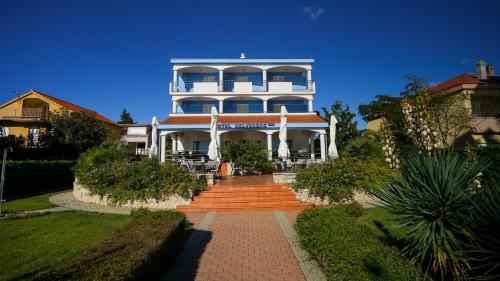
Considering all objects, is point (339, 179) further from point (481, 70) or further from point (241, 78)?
point (481, 70)

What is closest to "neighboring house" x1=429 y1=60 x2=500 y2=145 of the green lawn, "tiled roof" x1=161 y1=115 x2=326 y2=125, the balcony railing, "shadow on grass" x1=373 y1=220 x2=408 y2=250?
"tiled roof" x1=161 y1=115 x2=326 y2=125

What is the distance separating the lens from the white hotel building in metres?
26.3

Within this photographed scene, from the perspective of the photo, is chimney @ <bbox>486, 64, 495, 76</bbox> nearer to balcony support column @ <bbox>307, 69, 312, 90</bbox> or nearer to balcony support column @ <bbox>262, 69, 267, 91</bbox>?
balcony support column @ <bbox>307, 69, 312, 90</bbox>

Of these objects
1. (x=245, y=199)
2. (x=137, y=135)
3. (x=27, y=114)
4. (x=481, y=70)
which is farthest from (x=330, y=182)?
(x=137, y=135)

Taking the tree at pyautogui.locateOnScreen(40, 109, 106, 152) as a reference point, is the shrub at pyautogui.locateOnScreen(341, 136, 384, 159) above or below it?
below

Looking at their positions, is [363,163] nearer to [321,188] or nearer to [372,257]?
[321,188]

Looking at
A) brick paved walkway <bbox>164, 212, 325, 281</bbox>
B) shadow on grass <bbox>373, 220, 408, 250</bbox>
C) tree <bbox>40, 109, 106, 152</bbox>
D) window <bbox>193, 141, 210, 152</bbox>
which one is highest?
tree <bbox>40, 109, 106, 152</bbox>

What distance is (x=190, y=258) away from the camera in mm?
5500

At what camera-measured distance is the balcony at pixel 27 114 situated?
1254 inches

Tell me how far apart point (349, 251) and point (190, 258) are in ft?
10.9

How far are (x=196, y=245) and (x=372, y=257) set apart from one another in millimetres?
4143

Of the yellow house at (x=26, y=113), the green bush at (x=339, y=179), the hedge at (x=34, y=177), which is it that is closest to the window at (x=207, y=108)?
the yellow house at (x=26, y=113)

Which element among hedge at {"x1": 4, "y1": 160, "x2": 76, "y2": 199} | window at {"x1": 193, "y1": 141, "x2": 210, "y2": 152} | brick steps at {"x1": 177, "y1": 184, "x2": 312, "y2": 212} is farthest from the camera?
window at {"x1": 193, "y1": 141, "x2": 210, "y2": 152}

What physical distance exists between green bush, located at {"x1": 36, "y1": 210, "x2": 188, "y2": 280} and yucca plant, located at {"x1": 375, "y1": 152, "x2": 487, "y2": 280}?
420 centimetres
